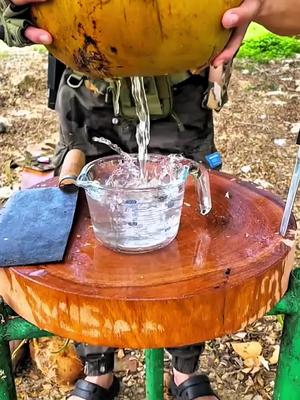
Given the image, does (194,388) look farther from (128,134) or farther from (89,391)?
(128,134)

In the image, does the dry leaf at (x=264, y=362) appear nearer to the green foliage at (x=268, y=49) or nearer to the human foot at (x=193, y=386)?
the human foot at (x=193, y=386)

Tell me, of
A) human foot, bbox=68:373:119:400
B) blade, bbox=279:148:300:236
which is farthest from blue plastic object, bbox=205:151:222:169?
human foot, bbox=68:373:119:400

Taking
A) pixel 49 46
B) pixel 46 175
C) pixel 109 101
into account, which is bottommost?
pixel 46 175

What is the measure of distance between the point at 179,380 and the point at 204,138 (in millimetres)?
692

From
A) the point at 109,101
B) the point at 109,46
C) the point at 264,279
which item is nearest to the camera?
the point at 109,46

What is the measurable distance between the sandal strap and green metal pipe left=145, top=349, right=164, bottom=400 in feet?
0.46

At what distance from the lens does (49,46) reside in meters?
1.12

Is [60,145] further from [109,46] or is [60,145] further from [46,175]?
[109,46]

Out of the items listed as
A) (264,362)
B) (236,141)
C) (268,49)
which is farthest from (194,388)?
(268,49)

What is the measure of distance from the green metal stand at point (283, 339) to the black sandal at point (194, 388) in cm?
47

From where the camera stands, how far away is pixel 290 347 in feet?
4.61

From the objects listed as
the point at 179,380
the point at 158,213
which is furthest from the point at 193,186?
the point at 179,380

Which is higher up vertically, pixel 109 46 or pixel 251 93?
pixel 109 46

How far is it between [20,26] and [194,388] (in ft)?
3.93
